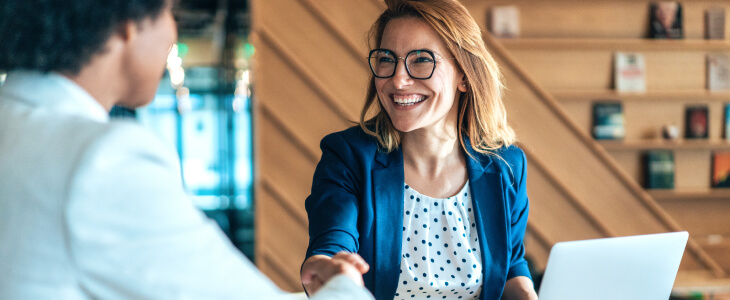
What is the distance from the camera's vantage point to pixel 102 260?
67cm

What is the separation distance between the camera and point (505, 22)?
4.42 metres

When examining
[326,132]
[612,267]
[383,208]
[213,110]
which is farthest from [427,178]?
[213,110]

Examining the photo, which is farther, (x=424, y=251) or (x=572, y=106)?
(x=572, y=106)

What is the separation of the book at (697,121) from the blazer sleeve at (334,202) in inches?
152

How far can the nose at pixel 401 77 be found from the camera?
1565 mm

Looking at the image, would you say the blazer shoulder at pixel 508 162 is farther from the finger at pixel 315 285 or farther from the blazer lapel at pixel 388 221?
the finger at pixel 315 285

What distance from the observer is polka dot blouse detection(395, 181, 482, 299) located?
59.2 inches

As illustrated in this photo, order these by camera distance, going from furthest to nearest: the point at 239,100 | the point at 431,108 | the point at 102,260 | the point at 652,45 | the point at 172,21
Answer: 1. the point at 239,100
2. the point at 652,45
3. the point at 431,108
4. the point at 172,21
5. the point at 102,260

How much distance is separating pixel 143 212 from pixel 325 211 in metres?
0.80

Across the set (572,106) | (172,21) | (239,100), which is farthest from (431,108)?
(239,100)

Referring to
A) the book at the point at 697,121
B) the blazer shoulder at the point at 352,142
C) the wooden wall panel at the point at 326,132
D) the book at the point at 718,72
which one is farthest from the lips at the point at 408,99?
the book at the point at 718,72

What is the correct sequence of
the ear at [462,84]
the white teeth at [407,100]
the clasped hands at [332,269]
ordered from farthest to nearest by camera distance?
the ear at [462,84], the white teeth at [407,100], the clasped hands at [332,269]

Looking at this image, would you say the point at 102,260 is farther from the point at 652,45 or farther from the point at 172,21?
the point at 652,45

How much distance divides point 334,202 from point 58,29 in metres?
0.82
